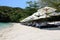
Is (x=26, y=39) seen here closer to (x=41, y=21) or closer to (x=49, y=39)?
(x=49, y=39)

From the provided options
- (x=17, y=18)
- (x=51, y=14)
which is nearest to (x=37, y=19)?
(x=51, y=14)

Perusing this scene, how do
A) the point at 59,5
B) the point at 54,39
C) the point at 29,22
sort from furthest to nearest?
1. the point at 29,22
2. the point at 59,5
3. the point at 54,39

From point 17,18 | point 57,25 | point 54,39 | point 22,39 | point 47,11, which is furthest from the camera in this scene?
point 17,18

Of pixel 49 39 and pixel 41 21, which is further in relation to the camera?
pixel 41 21

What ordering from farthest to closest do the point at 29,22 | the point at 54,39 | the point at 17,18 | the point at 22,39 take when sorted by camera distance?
1. the point at 17,18
2. the point at 29,22
3. the point at 22,39
4. the point at 54,39

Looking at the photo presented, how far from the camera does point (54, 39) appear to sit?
496 inches

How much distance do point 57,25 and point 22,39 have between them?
1202cm

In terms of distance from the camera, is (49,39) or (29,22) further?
(29,22)

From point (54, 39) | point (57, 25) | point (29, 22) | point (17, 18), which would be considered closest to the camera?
point (54, 39)

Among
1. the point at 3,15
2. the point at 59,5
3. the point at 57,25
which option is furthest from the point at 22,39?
Answer: the point at 3,15

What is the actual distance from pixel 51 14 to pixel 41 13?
63.7 inches

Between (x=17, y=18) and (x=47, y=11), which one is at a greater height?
(x=47, y=11)

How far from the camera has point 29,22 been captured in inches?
1211

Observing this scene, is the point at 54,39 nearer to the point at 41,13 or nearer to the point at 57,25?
the point at 57,25
